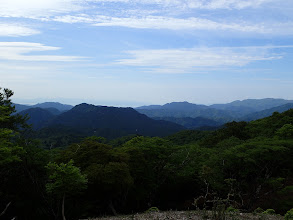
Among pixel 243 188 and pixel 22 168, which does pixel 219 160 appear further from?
pixel 22 168

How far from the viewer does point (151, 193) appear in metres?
23.9

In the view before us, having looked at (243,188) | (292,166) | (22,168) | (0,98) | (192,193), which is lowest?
(192,193)

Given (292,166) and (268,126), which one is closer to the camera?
(292,166)

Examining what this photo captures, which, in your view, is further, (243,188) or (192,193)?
(192,193)

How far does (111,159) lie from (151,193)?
307 inches

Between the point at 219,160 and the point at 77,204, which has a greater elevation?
the point at 219,160

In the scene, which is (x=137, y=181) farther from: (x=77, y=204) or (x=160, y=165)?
(x=77, y=204)

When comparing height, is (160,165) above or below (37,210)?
above

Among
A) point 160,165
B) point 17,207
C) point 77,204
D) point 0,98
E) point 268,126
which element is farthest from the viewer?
point 268,126

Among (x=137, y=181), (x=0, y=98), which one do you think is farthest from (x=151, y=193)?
(x=0, y=98)

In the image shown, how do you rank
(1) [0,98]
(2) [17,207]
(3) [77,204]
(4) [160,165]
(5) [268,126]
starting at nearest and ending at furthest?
(2) [17,207], (3) [77,204], (4) [160,165], (1) [0,98], (5) [268,126]

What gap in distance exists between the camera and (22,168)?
60.8 feet

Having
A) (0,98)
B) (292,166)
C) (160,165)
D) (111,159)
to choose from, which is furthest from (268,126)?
(0,98)

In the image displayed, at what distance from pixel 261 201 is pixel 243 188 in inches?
87.4
